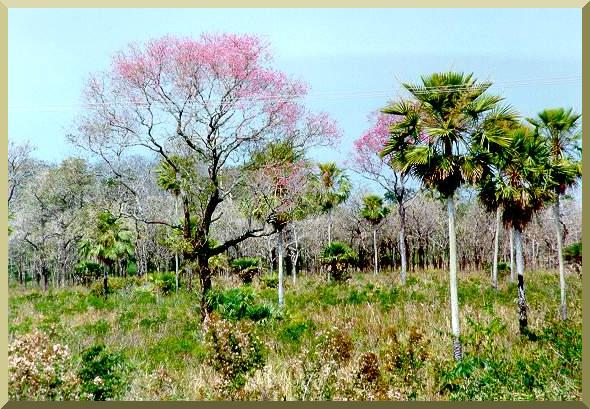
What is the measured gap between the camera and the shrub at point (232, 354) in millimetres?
5301

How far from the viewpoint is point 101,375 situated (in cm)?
520

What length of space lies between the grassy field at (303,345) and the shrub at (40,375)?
2 cm

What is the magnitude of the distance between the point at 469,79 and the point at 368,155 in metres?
2.26

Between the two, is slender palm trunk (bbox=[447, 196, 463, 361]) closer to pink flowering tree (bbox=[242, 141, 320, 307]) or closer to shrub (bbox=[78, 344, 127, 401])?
pink flowering tree (bbox=[242, 141, 320, 307])

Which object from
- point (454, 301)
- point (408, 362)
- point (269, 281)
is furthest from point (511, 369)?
point (269, 281)

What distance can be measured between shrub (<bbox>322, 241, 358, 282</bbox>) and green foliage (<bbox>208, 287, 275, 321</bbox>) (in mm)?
3524

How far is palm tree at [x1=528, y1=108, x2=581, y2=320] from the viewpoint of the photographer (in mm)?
7578

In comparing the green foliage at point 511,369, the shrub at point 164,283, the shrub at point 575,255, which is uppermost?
the shrub at point 575,255

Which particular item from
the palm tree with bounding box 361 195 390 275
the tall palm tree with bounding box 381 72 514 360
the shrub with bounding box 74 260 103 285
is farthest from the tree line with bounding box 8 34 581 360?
the palm tree with bounding box 361 195 390 275

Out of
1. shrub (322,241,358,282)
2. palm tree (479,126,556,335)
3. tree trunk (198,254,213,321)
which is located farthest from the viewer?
shrub (322,241,358,282)

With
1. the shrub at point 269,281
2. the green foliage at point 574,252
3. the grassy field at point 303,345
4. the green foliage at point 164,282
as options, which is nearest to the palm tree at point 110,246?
the green foliage at point 164,282

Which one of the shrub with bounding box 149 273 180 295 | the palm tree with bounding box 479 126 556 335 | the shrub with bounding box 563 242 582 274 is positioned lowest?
the shrub with bounding box 149 273 180 295

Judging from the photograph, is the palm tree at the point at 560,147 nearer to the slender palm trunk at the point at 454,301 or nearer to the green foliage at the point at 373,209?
the slender palm trunk at the point at 454,301

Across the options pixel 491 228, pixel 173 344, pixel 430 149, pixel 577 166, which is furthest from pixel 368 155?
pixel 491 228
